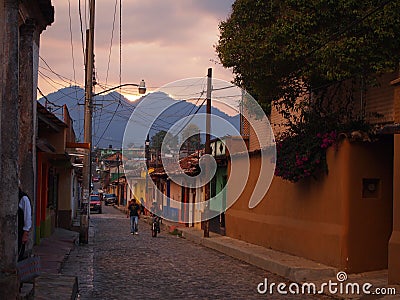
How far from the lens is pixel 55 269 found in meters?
15.0

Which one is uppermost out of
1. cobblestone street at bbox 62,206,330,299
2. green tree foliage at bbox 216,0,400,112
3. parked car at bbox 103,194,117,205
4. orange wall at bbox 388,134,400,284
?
green tree foliage at bbox 216,0,400,112

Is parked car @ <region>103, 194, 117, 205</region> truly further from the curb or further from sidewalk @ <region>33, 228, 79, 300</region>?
the curb

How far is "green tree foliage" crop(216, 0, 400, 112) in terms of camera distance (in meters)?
14.3

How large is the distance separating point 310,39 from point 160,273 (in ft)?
20.9

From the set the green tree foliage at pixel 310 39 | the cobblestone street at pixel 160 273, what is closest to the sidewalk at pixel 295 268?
the cobblestone street at pixel 160 273

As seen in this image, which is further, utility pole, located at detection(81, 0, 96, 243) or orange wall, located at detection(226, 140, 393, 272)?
utility pole, located at detection(81, 0, 96, 243)

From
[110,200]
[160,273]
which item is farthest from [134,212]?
[110,200]

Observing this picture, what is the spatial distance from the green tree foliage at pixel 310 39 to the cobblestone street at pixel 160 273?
4.86 m

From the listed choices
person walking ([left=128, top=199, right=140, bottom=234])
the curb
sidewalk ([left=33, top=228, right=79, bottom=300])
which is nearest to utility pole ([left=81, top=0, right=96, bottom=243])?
sidewalk ([left=33, top=228, right=79, bottom=300])

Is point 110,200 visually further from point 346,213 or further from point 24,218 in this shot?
point 24,218

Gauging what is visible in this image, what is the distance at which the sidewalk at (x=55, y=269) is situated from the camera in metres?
10.8

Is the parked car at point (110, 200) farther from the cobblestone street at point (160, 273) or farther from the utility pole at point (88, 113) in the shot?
the cobblestone street at point (160, 273)

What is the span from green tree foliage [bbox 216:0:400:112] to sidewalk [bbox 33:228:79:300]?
641 centimetres

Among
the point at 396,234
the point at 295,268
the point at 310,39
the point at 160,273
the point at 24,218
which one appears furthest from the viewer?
the point at 160,273
